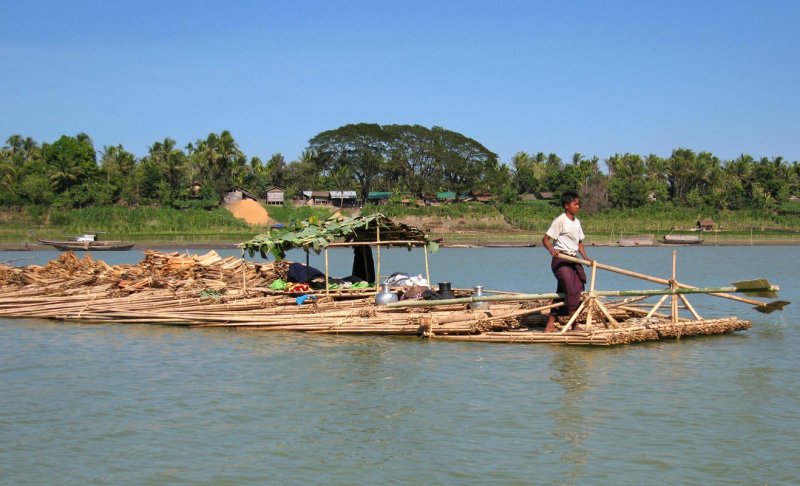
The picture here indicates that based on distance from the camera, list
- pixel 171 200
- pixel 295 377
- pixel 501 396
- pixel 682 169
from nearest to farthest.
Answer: pixel 501 396
pixel 295 377
pixel 171 200
pixel 682 169

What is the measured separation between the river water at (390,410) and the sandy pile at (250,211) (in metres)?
50.9

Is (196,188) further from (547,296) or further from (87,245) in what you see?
(547,296)

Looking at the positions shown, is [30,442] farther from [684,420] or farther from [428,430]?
[684,420]

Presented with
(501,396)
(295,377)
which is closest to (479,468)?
(501,396)

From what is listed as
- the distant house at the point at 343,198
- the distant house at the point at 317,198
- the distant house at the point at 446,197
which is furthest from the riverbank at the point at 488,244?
the distant house at the point at 317,198

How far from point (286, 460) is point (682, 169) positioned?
74556 mm

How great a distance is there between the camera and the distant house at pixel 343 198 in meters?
72.8

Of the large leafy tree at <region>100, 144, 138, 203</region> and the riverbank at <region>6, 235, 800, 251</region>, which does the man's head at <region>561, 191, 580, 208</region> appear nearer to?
the riverbank at <region>6, 235, 800, 251</region>

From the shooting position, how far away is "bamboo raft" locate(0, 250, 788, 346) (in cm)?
1188

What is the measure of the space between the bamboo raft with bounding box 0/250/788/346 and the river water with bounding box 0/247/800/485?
0.26 metres

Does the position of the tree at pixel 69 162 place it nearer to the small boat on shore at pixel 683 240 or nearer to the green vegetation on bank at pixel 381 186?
the green vegetation on bank at pixel 381 186

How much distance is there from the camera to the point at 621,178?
7638 cm

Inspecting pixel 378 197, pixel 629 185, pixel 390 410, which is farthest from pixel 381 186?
pixel 390 410

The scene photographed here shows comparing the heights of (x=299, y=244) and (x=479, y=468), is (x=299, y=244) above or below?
above
